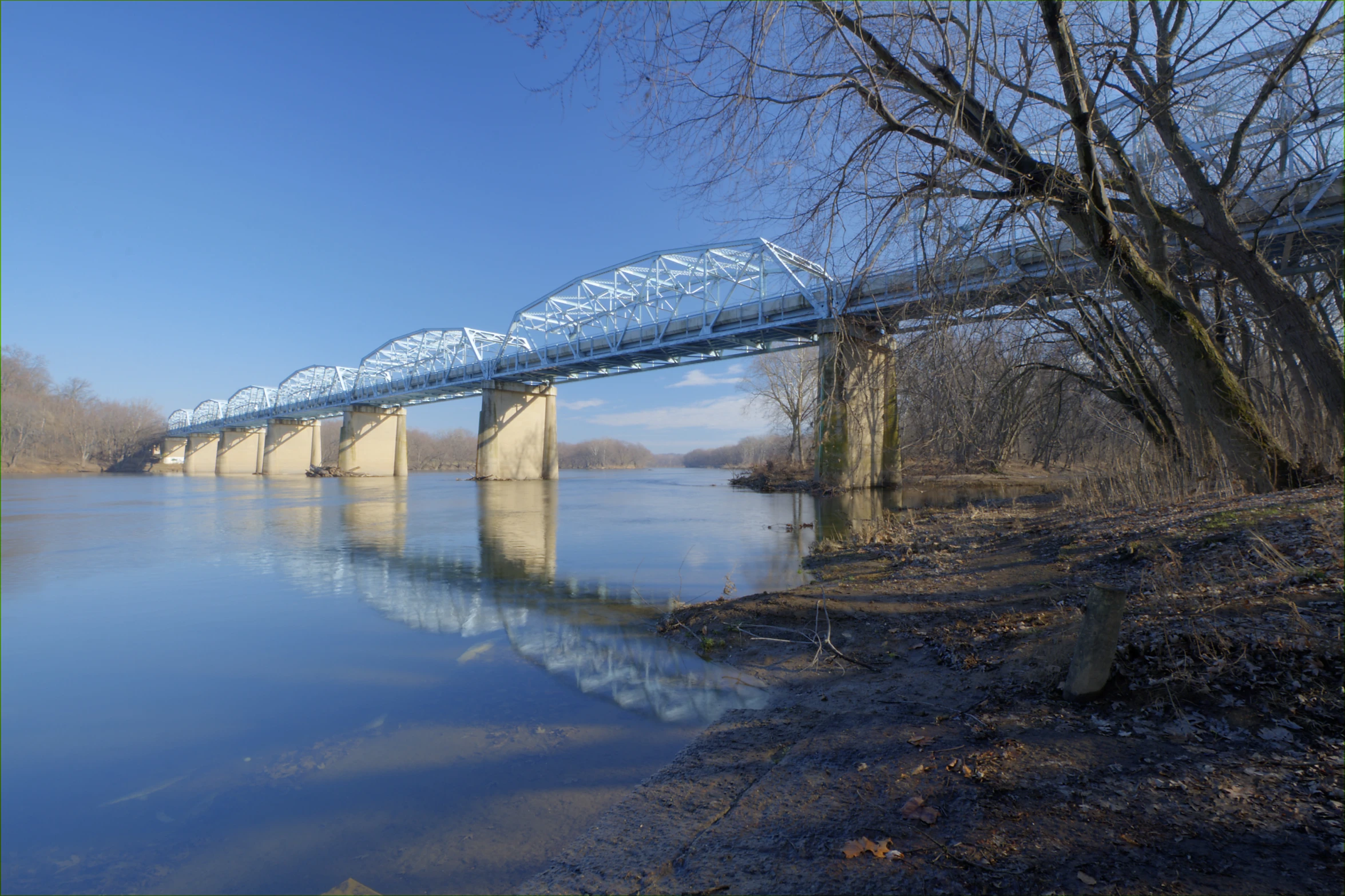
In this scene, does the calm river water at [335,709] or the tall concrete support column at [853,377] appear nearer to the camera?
the calm river water at [335,709]

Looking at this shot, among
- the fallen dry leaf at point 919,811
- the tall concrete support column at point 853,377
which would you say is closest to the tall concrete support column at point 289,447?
the tall concrete support column at point 853,377

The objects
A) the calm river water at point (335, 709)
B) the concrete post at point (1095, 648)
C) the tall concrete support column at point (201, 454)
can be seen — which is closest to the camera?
the calm river water at point (335, 709)

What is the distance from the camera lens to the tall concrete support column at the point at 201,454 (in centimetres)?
9119

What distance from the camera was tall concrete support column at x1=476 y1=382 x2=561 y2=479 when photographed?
157ft

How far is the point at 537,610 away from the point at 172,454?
375 ft

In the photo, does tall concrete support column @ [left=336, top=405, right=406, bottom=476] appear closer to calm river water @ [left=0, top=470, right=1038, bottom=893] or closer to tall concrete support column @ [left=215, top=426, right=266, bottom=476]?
tall concrete support column @ [left=215, top=426, right=266, bottom=476]

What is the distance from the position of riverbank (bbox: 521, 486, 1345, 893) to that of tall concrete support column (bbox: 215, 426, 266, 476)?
99.4 m

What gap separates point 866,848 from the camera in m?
2.22

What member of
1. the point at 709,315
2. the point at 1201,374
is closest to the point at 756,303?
the point at 709,315

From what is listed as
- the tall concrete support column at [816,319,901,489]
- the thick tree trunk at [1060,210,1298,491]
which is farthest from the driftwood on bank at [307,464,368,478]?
the thick tree trunk at [1060,210,1298,491]

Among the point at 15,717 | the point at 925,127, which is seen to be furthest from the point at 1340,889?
the point at 15,717

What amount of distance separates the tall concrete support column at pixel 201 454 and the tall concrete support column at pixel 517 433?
2639 inches

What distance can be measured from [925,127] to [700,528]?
11.6 metres

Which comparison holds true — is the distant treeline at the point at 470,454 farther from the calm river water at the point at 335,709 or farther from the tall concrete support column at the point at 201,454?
the calm river water at the point at 335,709
